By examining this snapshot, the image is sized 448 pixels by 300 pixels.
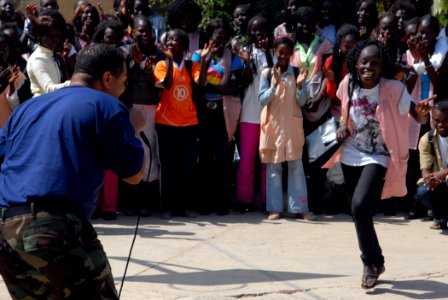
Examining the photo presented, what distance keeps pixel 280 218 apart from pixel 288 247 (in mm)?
1305

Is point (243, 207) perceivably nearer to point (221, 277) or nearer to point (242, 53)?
point (242, 53)

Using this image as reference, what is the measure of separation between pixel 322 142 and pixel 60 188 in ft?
17.0

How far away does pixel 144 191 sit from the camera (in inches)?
347

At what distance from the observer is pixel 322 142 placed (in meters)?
8.86

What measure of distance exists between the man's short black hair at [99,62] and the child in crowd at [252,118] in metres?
4.66

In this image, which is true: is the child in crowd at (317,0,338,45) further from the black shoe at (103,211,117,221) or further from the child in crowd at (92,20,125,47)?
the black shoe at (103,211,117,221)

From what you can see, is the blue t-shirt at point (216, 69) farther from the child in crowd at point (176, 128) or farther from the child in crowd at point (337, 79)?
the child in crowd at point (337, 79)

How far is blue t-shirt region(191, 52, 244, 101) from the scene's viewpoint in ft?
28.7

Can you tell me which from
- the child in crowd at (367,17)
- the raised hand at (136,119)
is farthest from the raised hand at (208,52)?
the raised hand at (136,119)

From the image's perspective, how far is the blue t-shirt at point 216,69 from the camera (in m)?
8.74

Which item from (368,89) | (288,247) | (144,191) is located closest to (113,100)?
(368,89)

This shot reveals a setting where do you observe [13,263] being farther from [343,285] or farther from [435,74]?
[435,74]

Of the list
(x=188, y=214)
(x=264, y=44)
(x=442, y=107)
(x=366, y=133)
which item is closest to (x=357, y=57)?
(x=366, y=133)

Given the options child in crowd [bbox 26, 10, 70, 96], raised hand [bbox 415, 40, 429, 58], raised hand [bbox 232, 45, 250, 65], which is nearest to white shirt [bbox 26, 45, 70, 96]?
child in crowd [bbox 26, 10, 70, 96]
